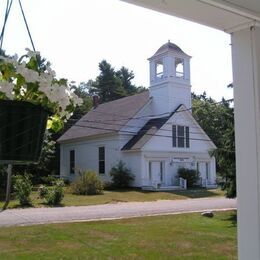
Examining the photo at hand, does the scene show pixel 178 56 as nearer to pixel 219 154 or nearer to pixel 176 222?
pixel 219 154

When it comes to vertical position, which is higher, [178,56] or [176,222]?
[178,56]

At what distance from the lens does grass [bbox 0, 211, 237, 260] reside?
6852 millimetres

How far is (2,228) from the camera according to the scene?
32.2 feet

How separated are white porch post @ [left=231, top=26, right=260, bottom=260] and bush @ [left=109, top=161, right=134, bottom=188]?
2258 centimetres

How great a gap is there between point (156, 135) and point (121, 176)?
3.04m

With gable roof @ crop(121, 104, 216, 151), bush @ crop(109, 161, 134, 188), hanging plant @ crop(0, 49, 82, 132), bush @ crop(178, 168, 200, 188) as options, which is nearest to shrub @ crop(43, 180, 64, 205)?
bush @ crop(109, 161, 134, 188)

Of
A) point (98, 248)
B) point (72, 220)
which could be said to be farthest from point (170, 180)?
point (98, 248)

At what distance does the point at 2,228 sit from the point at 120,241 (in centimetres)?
320

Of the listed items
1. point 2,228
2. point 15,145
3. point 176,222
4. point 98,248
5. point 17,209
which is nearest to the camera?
point 15,145

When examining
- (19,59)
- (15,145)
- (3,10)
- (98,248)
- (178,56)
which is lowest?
(98,248)

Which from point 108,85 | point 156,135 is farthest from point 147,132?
point 108,85

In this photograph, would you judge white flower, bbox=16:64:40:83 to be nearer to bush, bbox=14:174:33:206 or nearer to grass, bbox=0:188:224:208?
grass, bbox=0:188:224:208

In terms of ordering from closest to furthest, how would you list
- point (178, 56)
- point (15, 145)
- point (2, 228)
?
point (15, 145)
point (2, 228)
point (178, 56)

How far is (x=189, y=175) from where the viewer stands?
85.3 ft
